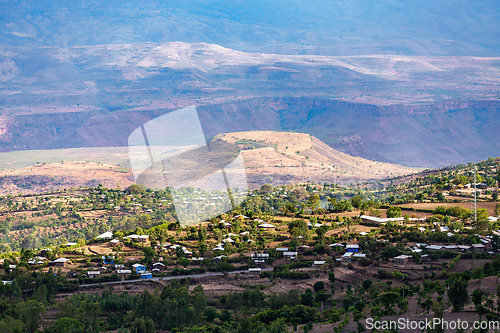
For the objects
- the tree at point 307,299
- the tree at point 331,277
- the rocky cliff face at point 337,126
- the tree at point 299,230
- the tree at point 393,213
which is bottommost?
the tree at point 307,299

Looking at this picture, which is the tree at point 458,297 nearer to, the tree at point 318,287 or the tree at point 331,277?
the tree at point 318,287

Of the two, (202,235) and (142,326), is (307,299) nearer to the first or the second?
(142,326)

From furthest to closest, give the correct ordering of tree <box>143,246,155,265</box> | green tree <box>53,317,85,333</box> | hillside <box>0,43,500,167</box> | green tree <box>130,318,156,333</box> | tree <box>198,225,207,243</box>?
hillside <box>0,43,500,167</box> → tree <box>198,225,207,243</box> → tree <box>143,246,155,265</box> → green tree <box>53,317,85,333</box> → green tree <box>130,318,156,333</box>

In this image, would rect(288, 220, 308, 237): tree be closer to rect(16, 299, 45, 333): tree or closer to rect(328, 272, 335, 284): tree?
rect(328, 272, 335, 284): tree

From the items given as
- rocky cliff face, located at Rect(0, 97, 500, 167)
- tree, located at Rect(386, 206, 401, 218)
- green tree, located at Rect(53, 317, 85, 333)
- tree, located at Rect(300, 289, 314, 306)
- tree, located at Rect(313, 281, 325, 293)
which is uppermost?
rocky cliff face, located at Rect(0, 97, 500, 167)

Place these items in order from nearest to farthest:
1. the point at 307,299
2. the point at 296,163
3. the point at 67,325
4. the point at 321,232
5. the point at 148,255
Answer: the point at 67,325 → the point at 307,299 → the point at 148,255 → the point at 321,232 → the point at 296,163

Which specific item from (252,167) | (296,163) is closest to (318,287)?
(252,167)

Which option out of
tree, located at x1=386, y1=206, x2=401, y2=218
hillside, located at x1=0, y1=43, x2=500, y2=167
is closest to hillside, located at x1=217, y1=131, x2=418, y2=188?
hillside, located at x1=0, y1=43, x2=500, y2=167

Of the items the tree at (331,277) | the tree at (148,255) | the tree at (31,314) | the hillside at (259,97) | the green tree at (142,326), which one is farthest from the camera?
the hillside at (259,97)

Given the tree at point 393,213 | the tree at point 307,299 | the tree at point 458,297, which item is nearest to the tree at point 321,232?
the tree at point 393,213
